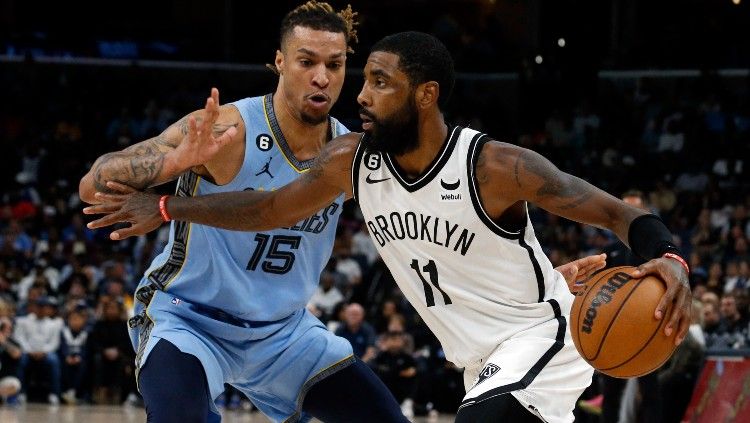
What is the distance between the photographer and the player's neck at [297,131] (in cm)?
521

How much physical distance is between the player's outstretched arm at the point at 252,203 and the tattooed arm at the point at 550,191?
2.11ft

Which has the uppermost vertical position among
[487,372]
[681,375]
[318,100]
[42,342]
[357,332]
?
[318,100]

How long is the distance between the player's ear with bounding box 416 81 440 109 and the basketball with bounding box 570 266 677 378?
90 centimetres

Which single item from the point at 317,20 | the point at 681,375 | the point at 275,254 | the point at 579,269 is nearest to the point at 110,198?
the point at 275,254

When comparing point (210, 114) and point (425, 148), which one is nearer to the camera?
point (425, 148)

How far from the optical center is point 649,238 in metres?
4.07

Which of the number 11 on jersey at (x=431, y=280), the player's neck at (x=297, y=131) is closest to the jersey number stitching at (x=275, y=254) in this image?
the player's neck at (x=297, y=131)

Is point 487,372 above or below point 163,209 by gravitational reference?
below

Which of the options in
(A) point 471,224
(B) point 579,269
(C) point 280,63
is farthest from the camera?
(C) point 280,63

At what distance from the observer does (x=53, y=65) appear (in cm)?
2259

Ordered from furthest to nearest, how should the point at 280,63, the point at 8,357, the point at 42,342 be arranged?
the point at 42,342
the point at 8,357
the point at 280,63

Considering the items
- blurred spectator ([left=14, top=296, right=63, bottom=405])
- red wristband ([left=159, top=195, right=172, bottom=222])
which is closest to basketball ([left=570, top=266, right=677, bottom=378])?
red wristband ([left=159, top=195, right=172, bottom=222])

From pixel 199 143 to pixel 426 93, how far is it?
0.91 metres

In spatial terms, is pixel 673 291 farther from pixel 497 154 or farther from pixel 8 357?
pixel 8 357
